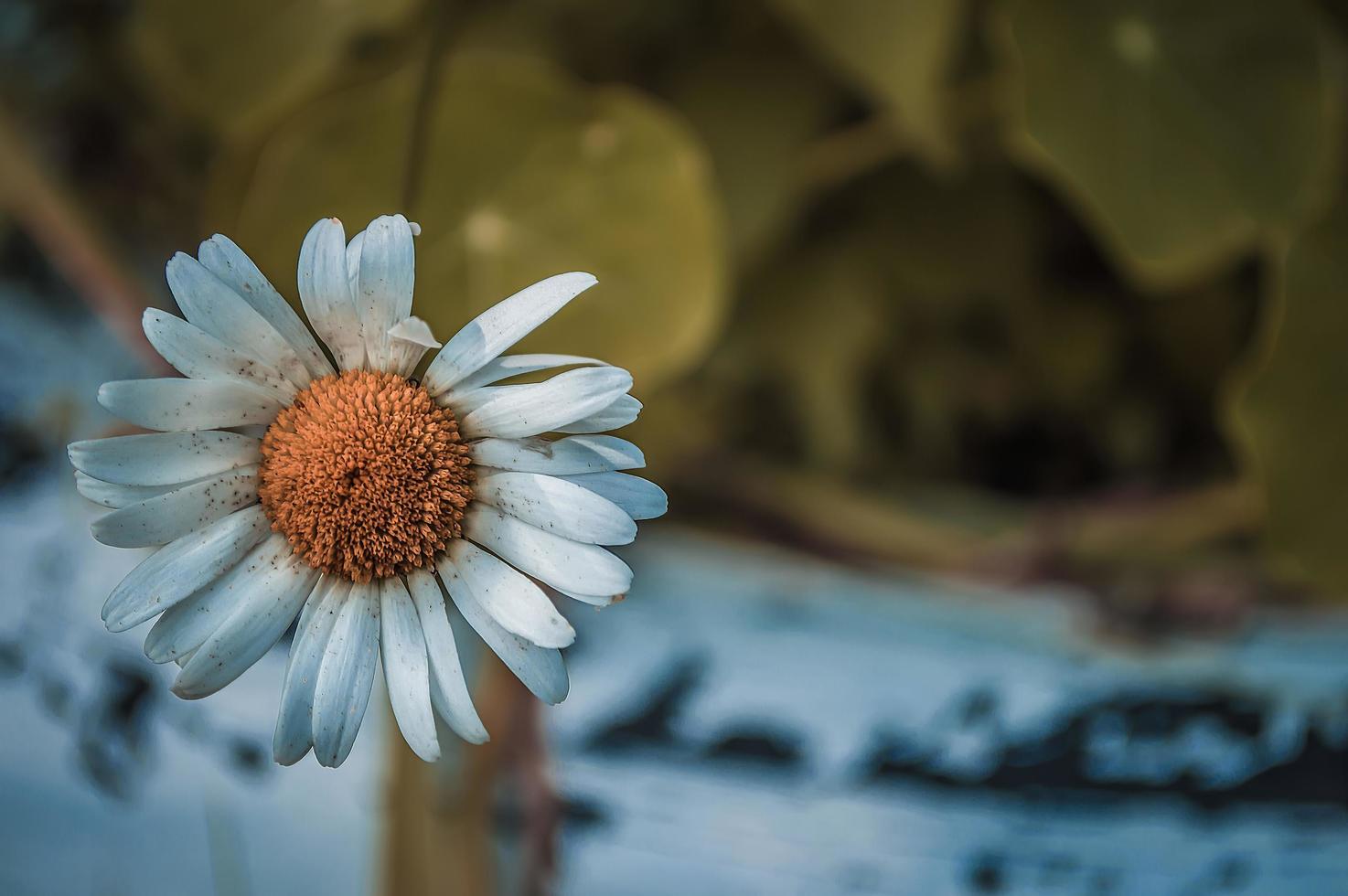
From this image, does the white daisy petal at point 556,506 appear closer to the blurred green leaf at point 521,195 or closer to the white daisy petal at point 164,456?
the white daisy petal at point 164,456

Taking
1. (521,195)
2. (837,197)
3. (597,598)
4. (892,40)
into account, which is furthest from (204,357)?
(837,197)

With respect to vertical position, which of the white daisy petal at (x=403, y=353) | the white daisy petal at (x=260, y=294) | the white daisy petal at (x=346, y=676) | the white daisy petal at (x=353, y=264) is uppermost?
the white daisy petal at (x=353, y=264)

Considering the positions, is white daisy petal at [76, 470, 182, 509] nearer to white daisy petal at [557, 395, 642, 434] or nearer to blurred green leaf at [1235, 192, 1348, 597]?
white daisy petal at [557, 395, 642, 434]

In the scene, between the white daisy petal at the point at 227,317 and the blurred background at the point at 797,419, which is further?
the blurred background at the point at 797,419

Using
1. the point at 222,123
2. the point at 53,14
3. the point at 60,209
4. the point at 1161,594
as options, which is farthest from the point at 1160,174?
the point at 53,14

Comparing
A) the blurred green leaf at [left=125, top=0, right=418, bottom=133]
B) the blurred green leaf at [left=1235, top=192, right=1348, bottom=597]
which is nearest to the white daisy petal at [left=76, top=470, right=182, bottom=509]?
the blurred green leaf at [left=125, top=0, right=418, bottom=133]

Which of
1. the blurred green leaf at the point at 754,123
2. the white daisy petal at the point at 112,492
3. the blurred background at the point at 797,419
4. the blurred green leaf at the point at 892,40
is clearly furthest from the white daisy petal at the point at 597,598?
the blurred green leaf at the point at 754,123
